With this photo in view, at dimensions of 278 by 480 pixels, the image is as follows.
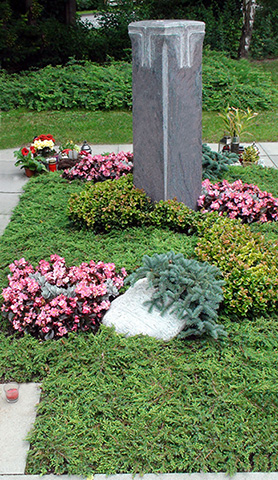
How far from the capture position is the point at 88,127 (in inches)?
437

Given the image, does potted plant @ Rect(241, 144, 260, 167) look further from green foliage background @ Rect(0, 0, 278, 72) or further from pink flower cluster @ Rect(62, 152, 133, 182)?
green foliage background @ Rect(0, 0, 278, 72)

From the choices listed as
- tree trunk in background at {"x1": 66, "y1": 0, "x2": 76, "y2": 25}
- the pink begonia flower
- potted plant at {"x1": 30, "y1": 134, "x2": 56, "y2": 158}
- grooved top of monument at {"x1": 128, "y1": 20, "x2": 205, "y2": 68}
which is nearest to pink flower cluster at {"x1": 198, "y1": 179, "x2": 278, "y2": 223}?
grooved top of monument at {"x1": 128, "y1": 20, "x2": 205, "y2": 68}

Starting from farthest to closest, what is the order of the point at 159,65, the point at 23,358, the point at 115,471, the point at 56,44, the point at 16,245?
the point at 56,44
the point at 16,245
the point at 159,65
the point at 23,358
the point at 115,471

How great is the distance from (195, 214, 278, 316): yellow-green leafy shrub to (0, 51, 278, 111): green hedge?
7.23 m

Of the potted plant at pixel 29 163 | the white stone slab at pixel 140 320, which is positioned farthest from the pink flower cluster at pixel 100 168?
the white stone slab at pixel 140 320

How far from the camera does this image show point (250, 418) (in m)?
3.80

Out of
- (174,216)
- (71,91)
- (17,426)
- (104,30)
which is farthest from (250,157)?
(104,30)

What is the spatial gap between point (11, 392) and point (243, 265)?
7.53 ft

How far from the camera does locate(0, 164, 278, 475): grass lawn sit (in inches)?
139

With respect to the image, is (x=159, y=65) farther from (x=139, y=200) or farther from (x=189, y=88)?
(x=139, y=200)

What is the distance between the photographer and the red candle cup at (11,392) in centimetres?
398

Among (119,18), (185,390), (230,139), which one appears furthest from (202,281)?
(119,18)

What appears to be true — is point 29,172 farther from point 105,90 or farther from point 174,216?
point 105,90

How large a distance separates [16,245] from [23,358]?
205cm
